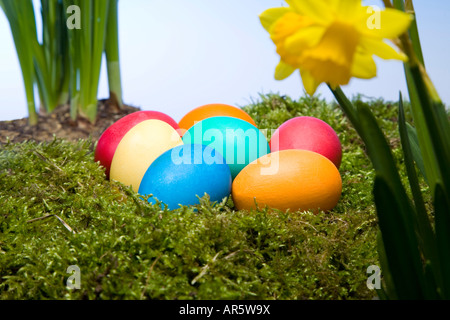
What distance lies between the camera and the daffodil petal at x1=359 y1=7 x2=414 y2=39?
51 centimetres

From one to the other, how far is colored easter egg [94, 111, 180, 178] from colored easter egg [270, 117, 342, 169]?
42cm

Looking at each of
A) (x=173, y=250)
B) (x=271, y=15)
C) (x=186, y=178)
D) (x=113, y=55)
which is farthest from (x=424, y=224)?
(x=113, y=55)

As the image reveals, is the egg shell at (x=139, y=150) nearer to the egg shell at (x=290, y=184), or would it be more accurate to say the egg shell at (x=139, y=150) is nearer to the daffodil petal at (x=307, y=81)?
the egg shell at (x=290, y=184)

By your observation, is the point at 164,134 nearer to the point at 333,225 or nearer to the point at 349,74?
the point at 333,225

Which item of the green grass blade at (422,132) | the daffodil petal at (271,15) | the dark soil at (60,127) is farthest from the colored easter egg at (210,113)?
the daffodil petal at (271,15)

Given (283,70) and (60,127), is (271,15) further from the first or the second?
(60,127)

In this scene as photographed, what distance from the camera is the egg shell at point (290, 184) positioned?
1.31 meters

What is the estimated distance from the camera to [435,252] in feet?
2.37

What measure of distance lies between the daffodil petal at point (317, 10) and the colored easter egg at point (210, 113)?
1.27 m

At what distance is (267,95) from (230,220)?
179cm

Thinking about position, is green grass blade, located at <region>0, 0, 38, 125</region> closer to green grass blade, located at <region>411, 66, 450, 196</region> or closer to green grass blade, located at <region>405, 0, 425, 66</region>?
green grass blade, located at <region>405, 0, 425, 66</region>

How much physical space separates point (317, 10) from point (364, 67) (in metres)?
0.09

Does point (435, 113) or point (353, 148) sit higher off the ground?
point (435, 113)
